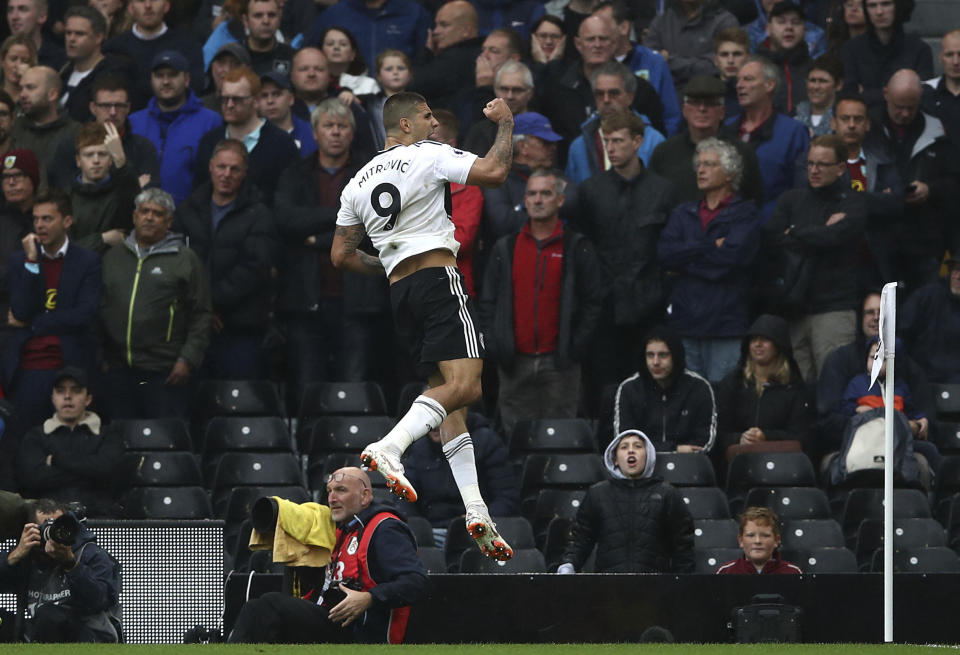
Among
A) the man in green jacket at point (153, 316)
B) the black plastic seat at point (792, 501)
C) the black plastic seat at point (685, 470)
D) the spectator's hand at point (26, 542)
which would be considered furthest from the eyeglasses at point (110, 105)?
the black plastic seat at point (792, 501)

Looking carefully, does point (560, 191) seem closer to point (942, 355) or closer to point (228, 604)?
point (942, 355)

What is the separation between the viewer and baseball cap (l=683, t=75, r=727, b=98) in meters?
14.6

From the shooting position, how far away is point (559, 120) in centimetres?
1537

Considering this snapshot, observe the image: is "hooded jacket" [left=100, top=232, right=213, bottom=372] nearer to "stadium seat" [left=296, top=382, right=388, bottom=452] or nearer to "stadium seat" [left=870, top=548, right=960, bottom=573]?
"stadium seat" [left=296, top=382, right=388, bottom=452]

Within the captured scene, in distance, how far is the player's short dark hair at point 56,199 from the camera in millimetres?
13625

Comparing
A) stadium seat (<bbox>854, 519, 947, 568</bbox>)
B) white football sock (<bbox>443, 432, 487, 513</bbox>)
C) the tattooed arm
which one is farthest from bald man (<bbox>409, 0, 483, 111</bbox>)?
white football sock (<bbox>443, 432, 487, 513</bbox>)

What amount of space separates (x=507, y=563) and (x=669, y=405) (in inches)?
79.1

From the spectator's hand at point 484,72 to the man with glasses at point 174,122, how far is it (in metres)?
2.17

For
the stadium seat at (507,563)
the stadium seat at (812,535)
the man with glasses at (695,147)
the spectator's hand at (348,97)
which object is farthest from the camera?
the spectator's hand at (348,97)

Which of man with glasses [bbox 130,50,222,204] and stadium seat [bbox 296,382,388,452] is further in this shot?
man with glasses [bbox 130,50,222,204]

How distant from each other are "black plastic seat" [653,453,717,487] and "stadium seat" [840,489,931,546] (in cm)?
98

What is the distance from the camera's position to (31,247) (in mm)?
13641

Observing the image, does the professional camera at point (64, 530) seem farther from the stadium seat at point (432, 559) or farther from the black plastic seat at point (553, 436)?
the black plastic seat at point (553, 436)

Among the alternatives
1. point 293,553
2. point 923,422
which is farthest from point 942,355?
point 293,553
